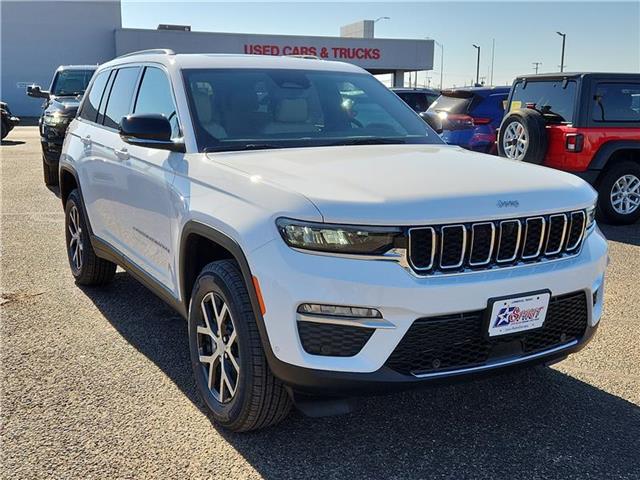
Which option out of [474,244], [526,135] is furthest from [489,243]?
[526,135]

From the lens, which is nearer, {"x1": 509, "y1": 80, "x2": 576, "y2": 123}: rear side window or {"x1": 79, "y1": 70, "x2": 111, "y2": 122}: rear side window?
{"x1": 79, "y1": 70, "x2": 111, "y2": 122}: rear side window

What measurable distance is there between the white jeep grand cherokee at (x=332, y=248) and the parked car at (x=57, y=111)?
6.89 m

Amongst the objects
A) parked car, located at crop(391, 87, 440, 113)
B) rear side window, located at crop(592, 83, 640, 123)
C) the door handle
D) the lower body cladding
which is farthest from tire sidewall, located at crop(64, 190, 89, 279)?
parked car, located at crop(391, 87, 440, 113)

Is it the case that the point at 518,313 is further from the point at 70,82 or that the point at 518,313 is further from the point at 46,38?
the point at 46,38

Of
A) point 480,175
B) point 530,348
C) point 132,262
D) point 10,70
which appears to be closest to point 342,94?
point 480,175

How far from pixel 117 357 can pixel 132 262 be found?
24.7 inches

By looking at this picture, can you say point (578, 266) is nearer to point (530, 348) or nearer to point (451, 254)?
point (530, 348)

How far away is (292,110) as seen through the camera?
3.93 meters

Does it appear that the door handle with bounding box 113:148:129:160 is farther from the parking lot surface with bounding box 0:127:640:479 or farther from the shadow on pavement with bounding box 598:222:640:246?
the shadow on pavement with bounding box 598:222:640:246

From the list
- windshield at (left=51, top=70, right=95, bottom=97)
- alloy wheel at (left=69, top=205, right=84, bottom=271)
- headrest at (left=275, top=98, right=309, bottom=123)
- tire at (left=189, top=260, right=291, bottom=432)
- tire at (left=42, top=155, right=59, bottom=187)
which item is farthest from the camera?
windshield at (left=51, top=70, right=95, bottom=97)

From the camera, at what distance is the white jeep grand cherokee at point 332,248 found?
8.42 feet

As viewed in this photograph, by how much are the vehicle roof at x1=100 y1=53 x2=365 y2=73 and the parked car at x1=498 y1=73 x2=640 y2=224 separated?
171 inches

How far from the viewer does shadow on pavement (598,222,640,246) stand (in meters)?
7.53

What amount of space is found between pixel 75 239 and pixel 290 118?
2.65m
